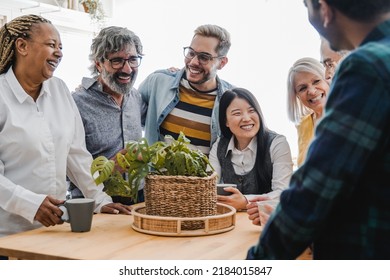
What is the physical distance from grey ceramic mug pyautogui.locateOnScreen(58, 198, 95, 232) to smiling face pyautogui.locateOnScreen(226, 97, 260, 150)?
965 mm

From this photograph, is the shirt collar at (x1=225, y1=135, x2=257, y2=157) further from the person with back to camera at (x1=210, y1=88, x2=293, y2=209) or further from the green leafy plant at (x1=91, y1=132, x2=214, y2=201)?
the green leafy plant at (x1=91, y1=132, x2=214, y2=201)

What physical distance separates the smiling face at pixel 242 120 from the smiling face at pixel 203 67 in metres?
0.33

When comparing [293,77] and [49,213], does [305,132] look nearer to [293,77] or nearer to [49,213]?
[293,77]

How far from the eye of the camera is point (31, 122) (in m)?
1.77

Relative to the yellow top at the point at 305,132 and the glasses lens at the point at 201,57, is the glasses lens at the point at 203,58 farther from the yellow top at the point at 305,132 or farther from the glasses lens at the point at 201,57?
the yellow top at the point at 305,132

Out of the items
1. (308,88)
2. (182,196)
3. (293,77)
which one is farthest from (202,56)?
(182,196)

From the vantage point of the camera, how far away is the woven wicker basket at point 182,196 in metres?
1.55

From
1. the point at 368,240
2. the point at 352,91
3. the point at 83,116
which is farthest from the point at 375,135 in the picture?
the point at 83,116

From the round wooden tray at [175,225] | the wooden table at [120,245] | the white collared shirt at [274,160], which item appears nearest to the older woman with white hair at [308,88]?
the white collared shirt at [274,160]

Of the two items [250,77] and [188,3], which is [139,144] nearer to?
[250,77]

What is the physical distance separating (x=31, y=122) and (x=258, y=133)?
3.52ft

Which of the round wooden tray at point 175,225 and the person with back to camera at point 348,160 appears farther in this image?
the round wooden tray at point 175,225

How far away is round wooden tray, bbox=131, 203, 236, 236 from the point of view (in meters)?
1.53

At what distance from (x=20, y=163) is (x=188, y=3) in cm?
404
